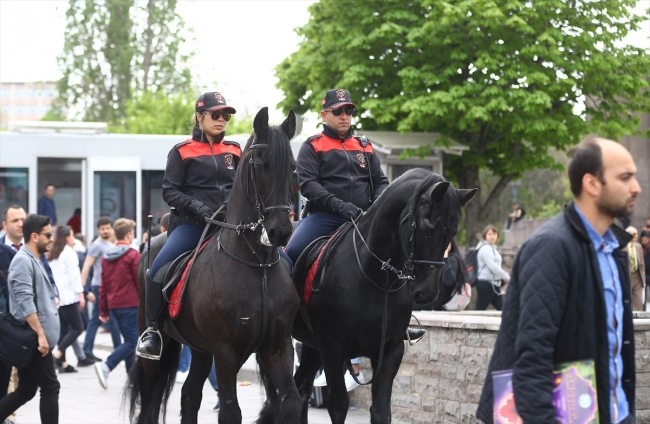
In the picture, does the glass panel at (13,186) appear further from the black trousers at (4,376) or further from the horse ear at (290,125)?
the horse ear at (290,125)

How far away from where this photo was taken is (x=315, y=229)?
324 inches

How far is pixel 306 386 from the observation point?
843cm

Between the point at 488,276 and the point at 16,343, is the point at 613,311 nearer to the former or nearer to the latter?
the point at 16,343

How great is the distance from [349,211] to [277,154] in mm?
1155

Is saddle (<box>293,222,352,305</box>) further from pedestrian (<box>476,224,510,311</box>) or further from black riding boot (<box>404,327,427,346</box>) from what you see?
pedestrian (<box>476,224,510,311</box>)

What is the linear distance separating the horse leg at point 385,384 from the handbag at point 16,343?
2.98 meters

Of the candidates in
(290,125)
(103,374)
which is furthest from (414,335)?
(103,374)

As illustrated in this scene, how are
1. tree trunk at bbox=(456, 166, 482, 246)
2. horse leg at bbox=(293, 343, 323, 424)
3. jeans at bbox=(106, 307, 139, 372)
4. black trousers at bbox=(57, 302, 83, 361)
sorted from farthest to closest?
1. tree trunk at bbox=(456, 166, 482, 246)
2. black trousers at bbox=(57, 302, 83, 361)
3. jeans at bbox=(106, 307, 139, 372)
4. horse leg at bbox=(293, 343, 323, 424)

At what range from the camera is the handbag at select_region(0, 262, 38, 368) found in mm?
8320

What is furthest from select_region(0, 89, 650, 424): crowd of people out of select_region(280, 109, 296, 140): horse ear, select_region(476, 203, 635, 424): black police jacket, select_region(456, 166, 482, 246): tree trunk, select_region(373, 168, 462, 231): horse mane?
select_region(456, 166, 482, 246): tree trunk

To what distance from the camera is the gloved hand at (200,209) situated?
7653mm

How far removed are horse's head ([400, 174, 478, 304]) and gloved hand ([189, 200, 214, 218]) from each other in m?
1.72

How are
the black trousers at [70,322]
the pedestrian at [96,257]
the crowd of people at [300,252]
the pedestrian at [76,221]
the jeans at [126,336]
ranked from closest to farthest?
the crowd of people at [300,252], the jeans at [126,336], the black trousers at [70,322], the pedestrian at [96,257], the pedestrian at [76,221]

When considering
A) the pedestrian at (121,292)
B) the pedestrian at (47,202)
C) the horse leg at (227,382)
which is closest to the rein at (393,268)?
the horse leg at (227,382)
